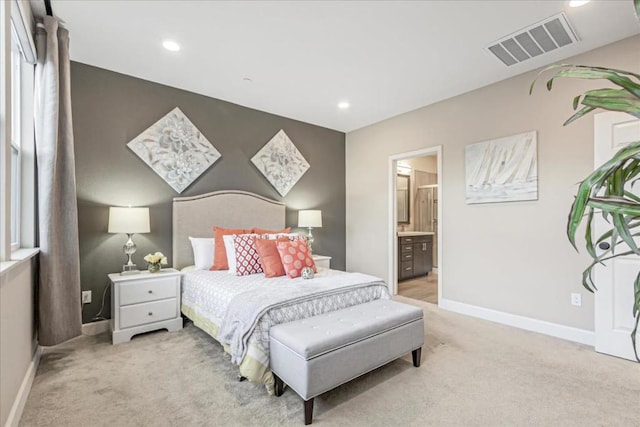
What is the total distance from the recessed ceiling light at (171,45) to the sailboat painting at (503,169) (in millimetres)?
3273

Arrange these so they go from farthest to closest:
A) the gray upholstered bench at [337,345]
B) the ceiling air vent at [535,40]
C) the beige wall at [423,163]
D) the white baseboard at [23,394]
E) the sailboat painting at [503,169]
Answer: the beige wall at [423,163], the sailboat painting at [503,169], the ceiling air vent at [535,40], the gray upholstered bench at [337,345], the white baseboard at [23,394]

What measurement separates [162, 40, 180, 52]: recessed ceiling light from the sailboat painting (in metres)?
3.27

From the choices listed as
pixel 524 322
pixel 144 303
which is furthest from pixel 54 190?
pixel 524 322

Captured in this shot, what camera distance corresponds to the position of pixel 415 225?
21.8 ft

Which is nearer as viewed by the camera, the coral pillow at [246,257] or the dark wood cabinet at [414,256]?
the coral pillow at [246,257]

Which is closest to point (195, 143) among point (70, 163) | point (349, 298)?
point (70, 163)

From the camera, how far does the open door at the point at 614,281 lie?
8.24ft

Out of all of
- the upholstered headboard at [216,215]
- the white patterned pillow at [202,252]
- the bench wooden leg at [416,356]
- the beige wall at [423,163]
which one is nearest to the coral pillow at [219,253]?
the white patterned pillow at [202,252]

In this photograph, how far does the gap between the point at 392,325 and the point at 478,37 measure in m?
2.48

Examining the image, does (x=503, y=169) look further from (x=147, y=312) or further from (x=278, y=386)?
(x=147, y=312)

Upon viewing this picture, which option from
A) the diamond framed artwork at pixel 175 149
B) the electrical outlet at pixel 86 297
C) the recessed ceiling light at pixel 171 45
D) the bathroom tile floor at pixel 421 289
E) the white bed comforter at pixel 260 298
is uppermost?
the recessed ceiling light at pixel 171 45

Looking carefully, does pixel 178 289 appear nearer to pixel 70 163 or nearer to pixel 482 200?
pixel 70 163

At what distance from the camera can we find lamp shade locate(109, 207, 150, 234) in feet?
9.61

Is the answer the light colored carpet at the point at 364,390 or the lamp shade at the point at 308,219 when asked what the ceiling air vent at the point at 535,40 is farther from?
the lamp shade at the point at 308,219
